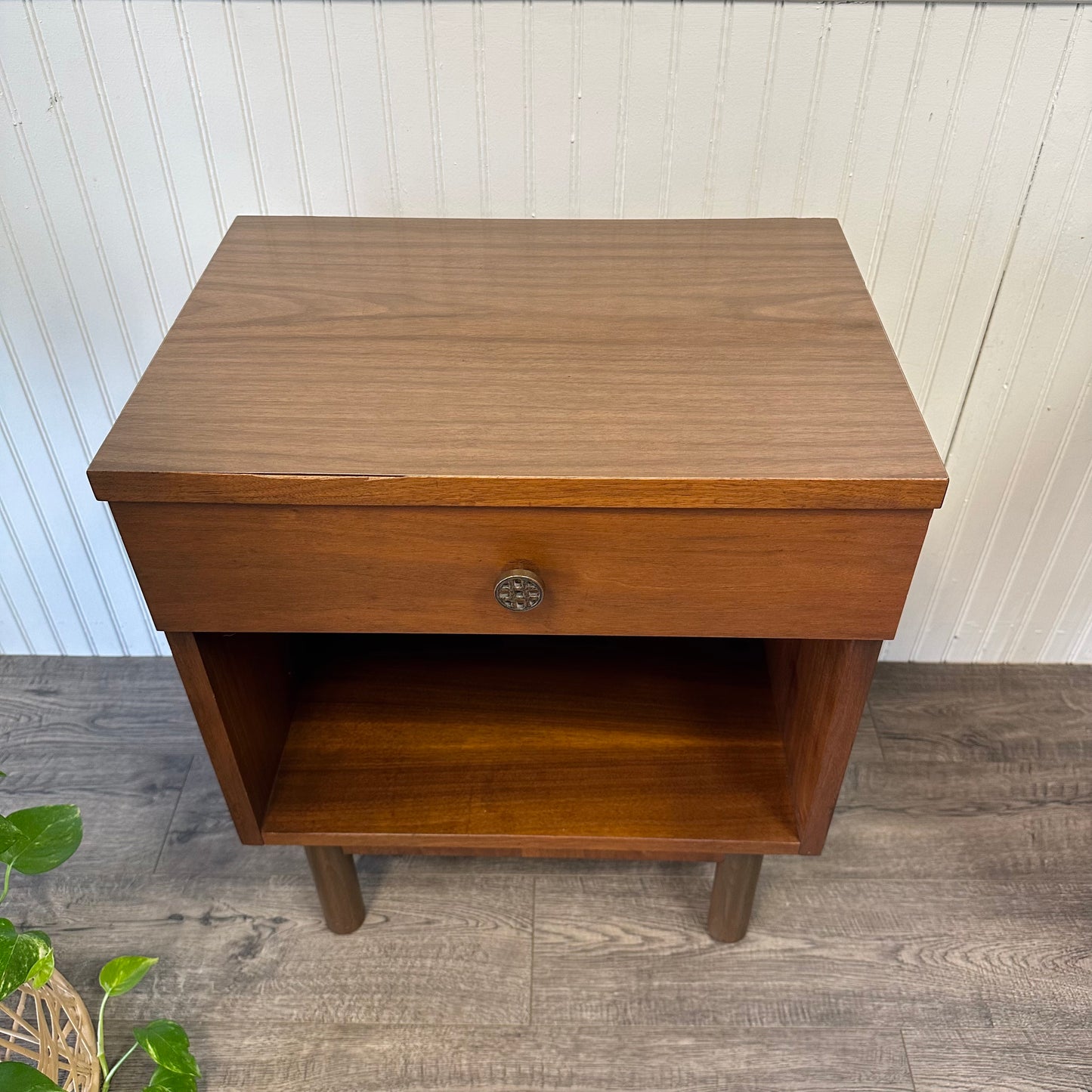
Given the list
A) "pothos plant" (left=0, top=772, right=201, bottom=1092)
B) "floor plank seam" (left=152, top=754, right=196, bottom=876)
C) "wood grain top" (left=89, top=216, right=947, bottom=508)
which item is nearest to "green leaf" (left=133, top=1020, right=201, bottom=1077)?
"pothos plant" (left=0, top=772, right=201, bottom=1092)

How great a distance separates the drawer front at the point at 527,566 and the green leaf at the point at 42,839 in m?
0.23

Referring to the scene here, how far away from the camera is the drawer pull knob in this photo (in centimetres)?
67

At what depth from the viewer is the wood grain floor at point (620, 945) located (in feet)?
3.20

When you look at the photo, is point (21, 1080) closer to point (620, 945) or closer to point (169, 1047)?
point (169, 1047)

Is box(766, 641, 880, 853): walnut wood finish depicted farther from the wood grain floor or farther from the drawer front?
the wood grain floor

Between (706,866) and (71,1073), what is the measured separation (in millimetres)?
669

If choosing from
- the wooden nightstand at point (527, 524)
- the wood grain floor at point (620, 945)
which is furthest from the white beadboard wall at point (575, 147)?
the wood grain floor at point (620, 945)

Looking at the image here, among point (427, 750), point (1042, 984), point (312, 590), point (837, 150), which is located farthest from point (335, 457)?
point (1042, 984)

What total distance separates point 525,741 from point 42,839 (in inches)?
16.3

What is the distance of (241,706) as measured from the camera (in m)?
0.84

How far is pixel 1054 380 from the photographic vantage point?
3.64 feet

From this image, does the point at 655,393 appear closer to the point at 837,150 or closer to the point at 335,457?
the point at 335,457

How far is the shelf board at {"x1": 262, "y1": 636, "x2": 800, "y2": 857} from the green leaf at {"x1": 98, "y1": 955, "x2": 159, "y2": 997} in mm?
152

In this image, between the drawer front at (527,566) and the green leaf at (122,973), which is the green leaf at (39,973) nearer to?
the green leaf at (122,973)
